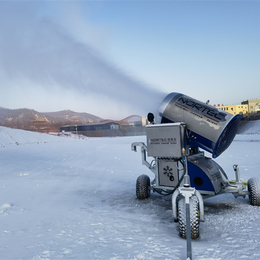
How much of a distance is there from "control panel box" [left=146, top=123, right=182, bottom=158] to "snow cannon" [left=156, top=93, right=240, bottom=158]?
1.19 ft

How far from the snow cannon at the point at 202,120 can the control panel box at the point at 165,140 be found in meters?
0.36

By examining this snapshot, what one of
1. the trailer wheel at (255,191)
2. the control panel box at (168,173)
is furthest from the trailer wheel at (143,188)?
the trailer wheel at (255,191)

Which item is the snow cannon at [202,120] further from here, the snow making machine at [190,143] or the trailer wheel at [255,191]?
the trailer wheel at [255,191]

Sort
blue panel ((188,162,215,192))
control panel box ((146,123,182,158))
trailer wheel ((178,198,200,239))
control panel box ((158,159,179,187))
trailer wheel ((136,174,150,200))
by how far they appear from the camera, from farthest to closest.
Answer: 1. trailer wheel ((136,174,150,200))
2. control panel box ((158,159,179,187))
3. blue panel ((188,162,215,192))
4. control panel box ((146,123,182,158))
5. trailer wheel ((178,198,200,239))

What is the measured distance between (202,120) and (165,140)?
2.57 ft

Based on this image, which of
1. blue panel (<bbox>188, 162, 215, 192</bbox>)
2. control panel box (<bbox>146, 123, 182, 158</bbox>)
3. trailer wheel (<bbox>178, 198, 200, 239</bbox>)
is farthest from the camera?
blue panel (<bbox>188, 162, 215, 192</bbox>)

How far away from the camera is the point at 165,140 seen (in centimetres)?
409

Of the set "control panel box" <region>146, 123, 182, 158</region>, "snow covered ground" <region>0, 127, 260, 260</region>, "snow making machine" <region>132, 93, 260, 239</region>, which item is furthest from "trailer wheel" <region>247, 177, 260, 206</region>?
"control panel box" <region>146, 123, 182, 158</region>

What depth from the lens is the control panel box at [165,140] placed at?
156 inches

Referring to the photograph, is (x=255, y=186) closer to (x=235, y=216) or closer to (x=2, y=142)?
Result: (x=235, y=216)

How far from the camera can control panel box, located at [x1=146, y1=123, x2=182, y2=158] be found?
156 inches

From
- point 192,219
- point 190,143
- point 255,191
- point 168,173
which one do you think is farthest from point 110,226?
point 255,191

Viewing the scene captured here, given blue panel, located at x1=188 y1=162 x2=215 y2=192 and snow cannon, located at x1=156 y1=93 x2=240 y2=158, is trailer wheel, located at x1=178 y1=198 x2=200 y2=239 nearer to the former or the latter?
blue panel, located at x1=188 y1=162 x2=215 y2=192

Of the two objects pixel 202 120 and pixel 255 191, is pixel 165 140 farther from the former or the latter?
pixel 255 191
